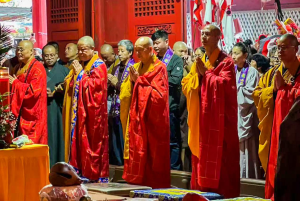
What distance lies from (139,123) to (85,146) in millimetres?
750

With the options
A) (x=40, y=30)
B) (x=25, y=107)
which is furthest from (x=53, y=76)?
(x=40, y=30)

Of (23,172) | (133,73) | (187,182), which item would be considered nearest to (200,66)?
(133,73)

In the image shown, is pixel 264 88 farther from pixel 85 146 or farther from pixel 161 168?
pixel 85 146

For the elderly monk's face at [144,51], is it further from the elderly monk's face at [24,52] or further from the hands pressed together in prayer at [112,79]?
the elderly monk's face at [24,52]

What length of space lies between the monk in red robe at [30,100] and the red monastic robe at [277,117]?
3.02 meters

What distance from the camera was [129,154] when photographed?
6582 millimetres

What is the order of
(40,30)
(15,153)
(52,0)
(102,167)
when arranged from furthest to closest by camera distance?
(40,30) → (52,0) → (102,167) → (15,153)

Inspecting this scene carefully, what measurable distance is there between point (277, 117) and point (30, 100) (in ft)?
10.5

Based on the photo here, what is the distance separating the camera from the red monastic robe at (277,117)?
5234 millimetres

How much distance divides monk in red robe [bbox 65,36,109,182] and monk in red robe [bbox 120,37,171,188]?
422mm

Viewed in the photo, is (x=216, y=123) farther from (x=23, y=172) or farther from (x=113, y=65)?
(x=113, y=65)

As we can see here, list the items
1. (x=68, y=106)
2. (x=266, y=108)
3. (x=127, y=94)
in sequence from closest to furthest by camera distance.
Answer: (x=266, y=108)
(x=127, y=94)
(x=68, y=106)

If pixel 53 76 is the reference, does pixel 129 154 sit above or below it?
below

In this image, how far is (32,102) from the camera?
725cm
